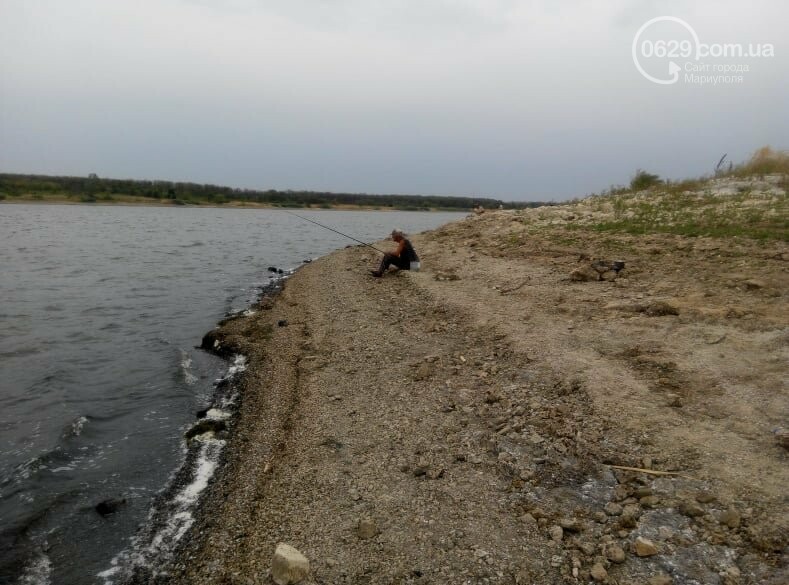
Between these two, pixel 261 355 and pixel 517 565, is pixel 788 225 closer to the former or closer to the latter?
pixel 517 565

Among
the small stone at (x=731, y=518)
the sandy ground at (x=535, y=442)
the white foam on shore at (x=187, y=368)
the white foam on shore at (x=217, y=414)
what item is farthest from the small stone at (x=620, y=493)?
the white foam on shore at (x=187, y=368)

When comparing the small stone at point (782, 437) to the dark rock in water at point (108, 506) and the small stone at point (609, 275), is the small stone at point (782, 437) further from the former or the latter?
the dark rock in water at point (108, 506)

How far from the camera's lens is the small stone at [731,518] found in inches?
135

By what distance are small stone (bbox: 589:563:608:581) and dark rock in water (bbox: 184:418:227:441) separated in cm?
511

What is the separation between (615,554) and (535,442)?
1.56 m

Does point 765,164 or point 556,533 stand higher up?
point 765,164

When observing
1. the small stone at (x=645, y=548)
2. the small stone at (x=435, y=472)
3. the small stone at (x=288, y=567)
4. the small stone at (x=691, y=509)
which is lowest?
the small stone at (x=288, y=567)

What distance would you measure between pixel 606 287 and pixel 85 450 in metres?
8.65

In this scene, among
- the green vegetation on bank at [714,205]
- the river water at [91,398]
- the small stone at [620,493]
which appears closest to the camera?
the small stone at [620,493]

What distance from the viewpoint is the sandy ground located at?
355 centimetres

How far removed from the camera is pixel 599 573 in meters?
3.25

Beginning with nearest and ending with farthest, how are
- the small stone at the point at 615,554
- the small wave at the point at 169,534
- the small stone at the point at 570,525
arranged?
1. the small stone at the point at 615,554
2. the small stone at the point at 570,525
3. the small wave at the point at 169,534

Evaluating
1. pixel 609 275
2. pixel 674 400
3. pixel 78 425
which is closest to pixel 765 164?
pixel 609 275

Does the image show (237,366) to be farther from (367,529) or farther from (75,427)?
(367,529)
